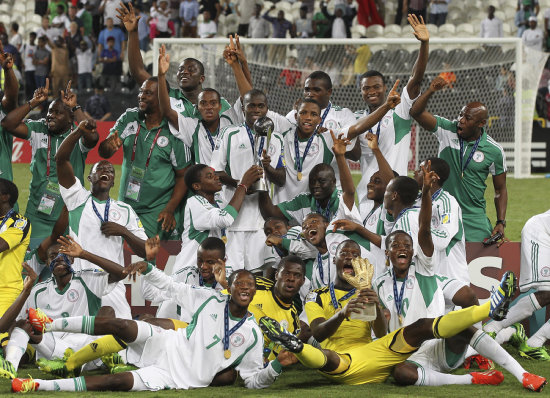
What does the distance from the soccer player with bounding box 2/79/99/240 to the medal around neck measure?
291cm

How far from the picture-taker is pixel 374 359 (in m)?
6.42

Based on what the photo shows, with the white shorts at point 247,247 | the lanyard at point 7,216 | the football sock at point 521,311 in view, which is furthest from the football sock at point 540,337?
the lanyard at point 7,216

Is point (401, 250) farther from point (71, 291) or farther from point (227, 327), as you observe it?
point (71, 291)

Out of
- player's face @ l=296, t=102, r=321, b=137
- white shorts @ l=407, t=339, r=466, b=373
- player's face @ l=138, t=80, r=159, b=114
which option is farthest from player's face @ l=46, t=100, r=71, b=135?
white shorts @ l=407, t=339, r=466, b=373

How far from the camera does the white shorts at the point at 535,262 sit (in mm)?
7602

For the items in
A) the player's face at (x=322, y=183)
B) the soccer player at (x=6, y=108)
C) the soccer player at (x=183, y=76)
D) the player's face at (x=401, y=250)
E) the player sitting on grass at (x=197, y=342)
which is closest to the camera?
the player sitting on grass at (x=197, y=342)

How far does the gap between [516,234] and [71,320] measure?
24.9 ft

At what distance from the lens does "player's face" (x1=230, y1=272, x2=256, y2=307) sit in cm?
632

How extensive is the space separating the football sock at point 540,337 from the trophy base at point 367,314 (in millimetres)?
1832

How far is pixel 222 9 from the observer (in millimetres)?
21469

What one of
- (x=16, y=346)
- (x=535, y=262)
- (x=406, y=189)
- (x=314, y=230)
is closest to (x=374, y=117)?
(x=406, y=189)

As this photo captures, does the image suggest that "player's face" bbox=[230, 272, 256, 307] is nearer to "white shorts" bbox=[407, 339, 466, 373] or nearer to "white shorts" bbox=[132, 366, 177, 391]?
"white shorts" bbox=[132, 366, 177, 391]

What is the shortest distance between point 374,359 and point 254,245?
5.95 feet

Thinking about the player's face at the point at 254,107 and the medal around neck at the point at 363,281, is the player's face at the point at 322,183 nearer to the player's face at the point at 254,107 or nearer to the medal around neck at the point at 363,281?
the player's face at the point at 254,107
